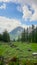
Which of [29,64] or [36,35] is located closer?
[29,64]

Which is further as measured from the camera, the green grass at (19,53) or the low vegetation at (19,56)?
the green grass at (19,53)

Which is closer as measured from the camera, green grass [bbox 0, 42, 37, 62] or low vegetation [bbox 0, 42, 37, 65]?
low vegetation [bbox 0, 42, 37, 65]

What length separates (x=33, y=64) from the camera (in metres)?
19.3

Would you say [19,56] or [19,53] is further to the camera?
[19,53]

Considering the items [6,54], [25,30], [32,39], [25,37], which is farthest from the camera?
[25,30]

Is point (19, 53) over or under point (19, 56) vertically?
over

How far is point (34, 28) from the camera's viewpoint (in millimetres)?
59406

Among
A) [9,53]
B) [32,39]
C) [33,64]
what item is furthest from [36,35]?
[33,64]

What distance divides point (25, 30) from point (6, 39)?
20.6m

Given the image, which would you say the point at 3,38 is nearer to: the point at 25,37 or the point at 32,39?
the point at 32,39

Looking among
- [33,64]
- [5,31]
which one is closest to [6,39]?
[5,31]

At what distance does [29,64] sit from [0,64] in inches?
107

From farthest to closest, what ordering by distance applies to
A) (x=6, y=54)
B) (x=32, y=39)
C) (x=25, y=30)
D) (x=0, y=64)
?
(x=25, y=30)
(x=32, y=39)
(x=6, y=54)
(x=0, y=64)

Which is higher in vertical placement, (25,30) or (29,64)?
(25,30)
